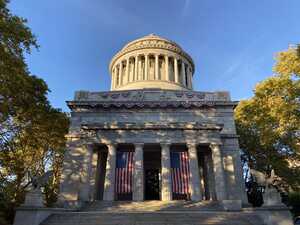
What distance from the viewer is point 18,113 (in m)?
21.6

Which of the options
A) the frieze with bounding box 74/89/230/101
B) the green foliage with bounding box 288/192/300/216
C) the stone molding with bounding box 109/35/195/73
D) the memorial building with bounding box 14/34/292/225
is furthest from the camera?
the stone molding with bounding box 109/35/195/73

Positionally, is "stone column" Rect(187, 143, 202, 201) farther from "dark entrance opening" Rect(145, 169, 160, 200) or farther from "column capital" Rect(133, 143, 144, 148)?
"dark entrance opening" Rect(145, 169, 160, 200)

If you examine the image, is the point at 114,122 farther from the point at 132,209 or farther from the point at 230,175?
the point at 230,175

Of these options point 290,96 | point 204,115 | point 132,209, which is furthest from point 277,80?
point 132,209

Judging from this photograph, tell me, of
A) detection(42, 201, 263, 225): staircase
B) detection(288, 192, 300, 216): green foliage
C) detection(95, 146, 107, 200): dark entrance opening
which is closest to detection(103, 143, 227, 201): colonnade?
detection(95, 146, 107, 200): dark entrance opening

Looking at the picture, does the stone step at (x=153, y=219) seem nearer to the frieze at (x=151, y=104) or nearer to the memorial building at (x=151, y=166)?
the memorial building at (x=151, y=166)

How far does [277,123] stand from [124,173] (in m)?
15.1

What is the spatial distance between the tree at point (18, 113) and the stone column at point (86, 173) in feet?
16.0

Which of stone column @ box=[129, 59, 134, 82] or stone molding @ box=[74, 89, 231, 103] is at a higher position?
stone column @ box=[129, 59, 134, 82]

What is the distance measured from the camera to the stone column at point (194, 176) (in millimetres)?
20562

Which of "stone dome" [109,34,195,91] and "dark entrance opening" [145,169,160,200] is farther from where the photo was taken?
"stone dome" [109,34,195,91]

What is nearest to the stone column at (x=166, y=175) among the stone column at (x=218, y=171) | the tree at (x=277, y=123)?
the stone column at (x=218, y=171)

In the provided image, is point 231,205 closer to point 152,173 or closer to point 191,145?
point 191,145

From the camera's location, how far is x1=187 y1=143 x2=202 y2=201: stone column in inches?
810
